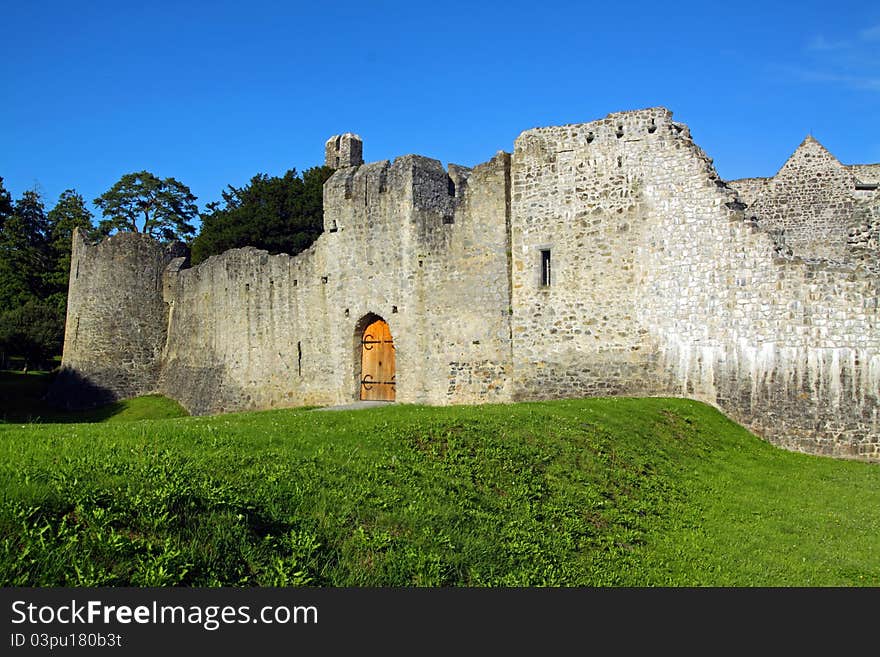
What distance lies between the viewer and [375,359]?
24250mm

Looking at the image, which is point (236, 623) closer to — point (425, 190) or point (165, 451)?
point (165, 451)

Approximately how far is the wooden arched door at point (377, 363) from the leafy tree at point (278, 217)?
22.1 m

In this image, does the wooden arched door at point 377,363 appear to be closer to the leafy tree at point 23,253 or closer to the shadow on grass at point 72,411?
the shadow on grass at point 72,411

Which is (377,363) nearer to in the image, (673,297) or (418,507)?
(673,297)

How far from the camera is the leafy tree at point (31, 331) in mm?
45812

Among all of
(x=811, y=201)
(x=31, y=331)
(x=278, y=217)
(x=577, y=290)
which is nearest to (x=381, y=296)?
(x=577, y=290)

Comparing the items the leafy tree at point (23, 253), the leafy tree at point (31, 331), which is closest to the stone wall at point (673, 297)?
the leafy tree at point (31, 331)

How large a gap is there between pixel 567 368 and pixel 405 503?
11.3m

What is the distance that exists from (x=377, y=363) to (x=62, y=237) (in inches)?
1872

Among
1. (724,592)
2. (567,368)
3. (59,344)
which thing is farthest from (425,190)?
(59,344)

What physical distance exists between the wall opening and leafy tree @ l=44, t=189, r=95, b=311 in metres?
33.3

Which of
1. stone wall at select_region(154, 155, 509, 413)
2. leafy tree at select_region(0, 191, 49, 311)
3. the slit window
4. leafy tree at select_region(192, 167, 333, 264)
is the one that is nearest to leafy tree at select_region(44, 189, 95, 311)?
leafy tree at select_region(0, 191, 49, 311)

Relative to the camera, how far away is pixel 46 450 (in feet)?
28.4

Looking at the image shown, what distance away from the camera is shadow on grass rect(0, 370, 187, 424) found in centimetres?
3105
